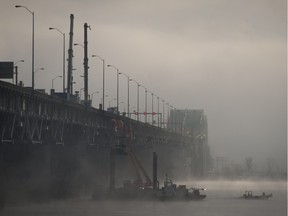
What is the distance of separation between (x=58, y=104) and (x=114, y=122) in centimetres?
4115

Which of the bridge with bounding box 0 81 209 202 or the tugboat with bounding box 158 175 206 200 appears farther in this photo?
the tugboat with bounding box 158 175 206 200

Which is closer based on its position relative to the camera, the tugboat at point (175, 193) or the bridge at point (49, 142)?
the bridge at point (49, 142)

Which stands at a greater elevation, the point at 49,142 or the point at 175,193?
Result: the point at 49,142

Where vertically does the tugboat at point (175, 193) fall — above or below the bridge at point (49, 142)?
below

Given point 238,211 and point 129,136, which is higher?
point 129,136

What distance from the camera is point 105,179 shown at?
18625 cm

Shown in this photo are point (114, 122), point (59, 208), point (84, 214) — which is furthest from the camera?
point (114, 122)

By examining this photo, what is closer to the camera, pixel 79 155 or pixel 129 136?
pixel 79 155

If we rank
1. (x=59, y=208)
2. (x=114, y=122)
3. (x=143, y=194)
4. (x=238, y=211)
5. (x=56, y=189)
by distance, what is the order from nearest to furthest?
(x=59, y=208) → (x=238, y=211) → (x=56, y=189) → (x=143, y=194) → (x=114, y=122)

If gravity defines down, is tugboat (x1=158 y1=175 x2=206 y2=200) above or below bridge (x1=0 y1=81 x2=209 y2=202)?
below

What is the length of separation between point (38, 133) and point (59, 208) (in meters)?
12.8

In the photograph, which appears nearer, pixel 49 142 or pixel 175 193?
pixel 49 142

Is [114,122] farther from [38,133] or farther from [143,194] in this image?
[38,133]

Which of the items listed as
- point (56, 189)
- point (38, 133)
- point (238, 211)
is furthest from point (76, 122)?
point (238, 211)
